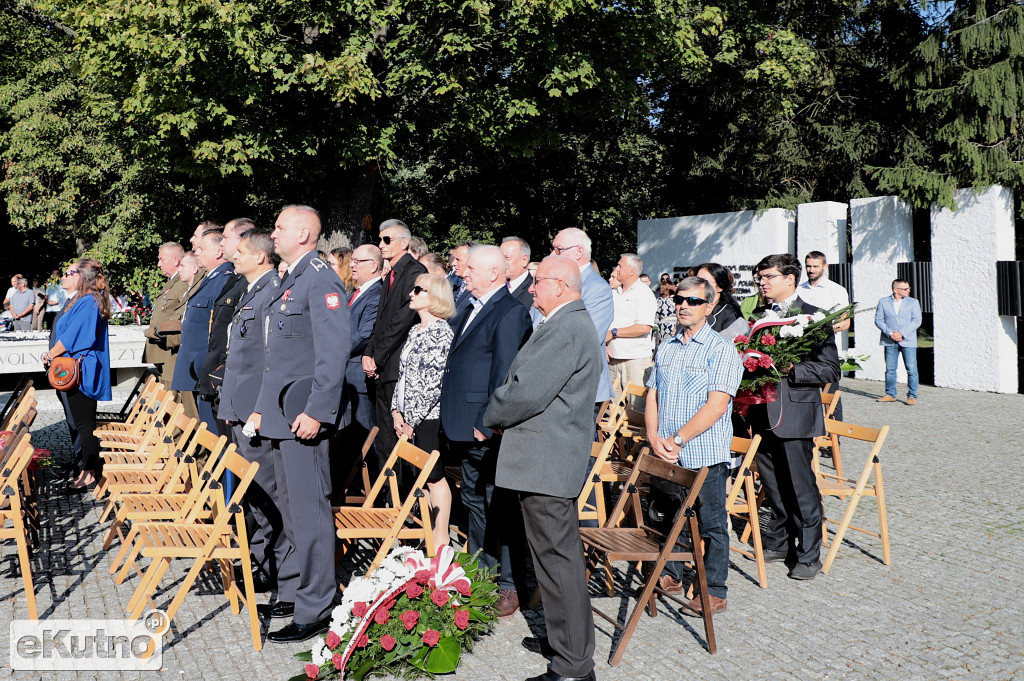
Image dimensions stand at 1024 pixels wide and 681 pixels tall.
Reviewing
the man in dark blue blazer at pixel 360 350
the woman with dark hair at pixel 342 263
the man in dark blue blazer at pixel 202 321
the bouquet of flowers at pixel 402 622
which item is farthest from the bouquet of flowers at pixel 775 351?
the man in dark blue blazer at pixel 202 321

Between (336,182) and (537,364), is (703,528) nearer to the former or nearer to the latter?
(537,364)

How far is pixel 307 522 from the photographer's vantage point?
457 centimetres

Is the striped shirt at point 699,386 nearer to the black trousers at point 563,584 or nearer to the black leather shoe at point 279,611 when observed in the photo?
the black trousers at point 563,584

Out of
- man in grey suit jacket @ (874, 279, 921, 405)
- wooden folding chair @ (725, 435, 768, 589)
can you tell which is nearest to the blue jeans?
man in grey suit jacket @ (874, 279, 921, 405)

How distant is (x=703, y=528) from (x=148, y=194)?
21827mm

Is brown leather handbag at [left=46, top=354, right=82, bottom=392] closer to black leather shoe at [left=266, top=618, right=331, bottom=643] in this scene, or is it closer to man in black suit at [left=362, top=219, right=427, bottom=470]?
man in black suit at [left=362, top=219, right=427, bottom=470]

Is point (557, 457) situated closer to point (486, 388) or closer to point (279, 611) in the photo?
point (486, 388)

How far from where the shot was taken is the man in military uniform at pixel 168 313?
25.4 feet

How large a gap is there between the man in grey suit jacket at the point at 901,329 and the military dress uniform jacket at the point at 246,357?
1079cm

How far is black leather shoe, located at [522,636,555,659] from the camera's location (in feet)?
14.1

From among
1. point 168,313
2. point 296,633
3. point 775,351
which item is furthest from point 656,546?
point 168,313

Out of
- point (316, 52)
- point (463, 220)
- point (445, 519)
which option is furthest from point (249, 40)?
point (463, 220)

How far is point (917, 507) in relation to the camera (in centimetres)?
723

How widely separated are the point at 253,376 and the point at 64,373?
3.84 metres
